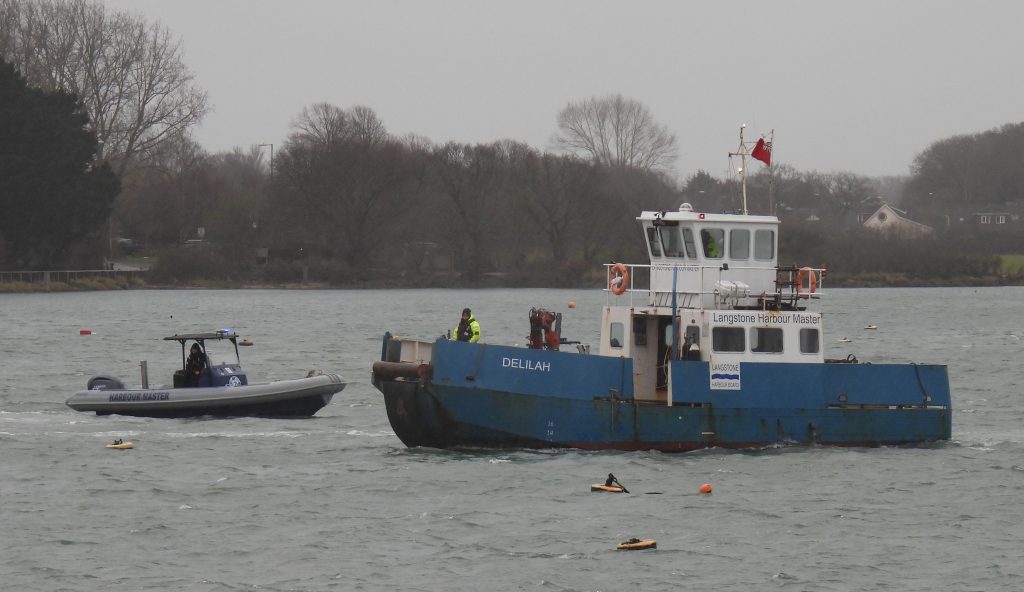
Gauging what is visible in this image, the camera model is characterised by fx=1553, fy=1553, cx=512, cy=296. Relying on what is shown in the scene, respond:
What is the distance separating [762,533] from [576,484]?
3.43 m

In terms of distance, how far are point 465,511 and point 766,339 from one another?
6.40 m

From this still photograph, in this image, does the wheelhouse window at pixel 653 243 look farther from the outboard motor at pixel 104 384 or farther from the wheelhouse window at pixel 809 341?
the outboard motor at pixel 104 384

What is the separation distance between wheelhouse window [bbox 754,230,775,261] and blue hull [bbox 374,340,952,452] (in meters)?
2.18

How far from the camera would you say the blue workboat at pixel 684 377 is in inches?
949

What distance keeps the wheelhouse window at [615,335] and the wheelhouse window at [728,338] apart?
5.53 ft

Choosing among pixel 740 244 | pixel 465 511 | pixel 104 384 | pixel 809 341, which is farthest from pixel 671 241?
pixel 104 384

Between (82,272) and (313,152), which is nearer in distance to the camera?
(82,272)

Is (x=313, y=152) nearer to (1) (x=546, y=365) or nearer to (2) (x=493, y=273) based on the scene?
(2) (x=493, y=273)

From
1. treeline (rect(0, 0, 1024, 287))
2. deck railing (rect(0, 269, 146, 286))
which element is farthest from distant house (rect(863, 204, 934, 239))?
deck railing (rect(0, 269, 146, 286))

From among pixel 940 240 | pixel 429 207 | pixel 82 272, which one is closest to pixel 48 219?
pixel 82 272

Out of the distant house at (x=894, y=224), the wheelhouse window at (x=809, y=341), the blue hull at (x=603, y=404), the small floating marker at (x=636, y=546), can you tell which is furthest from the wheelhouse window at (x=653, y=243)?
the distant house at (x=894, y=224)

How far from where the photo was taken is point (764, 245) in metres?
25.9

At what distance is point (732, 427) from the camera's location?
24.6 metres

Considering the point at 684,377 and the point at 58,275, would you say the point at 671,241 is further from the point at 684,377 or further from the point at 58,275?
the point at 58,275
